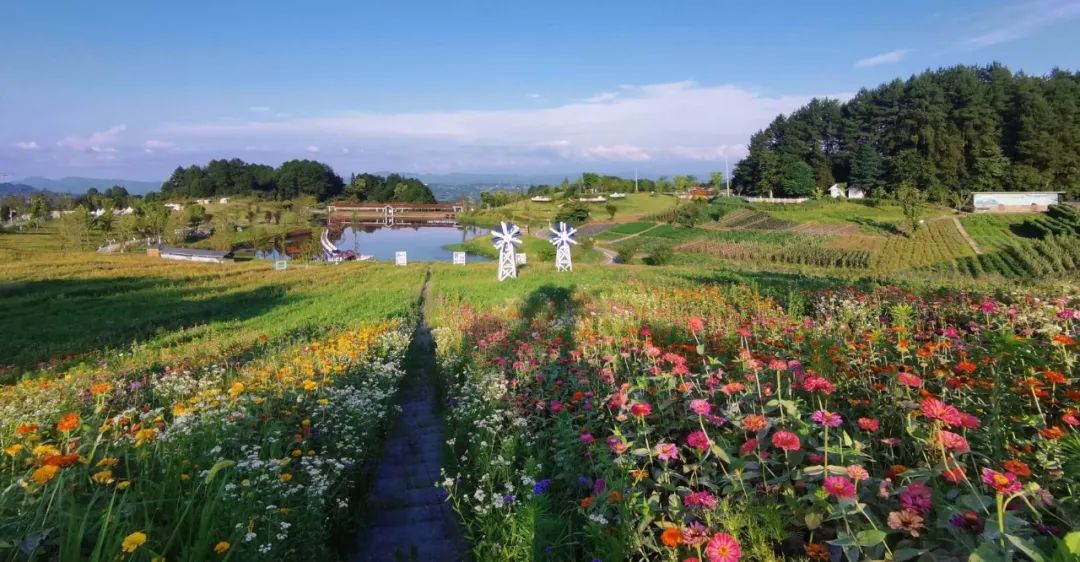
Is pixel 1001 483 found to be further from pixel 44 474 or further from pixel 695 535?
pixel 44 474

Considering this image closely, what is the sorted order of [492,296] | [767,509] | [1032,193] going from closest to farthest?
[767,509] → [492,296] → [1032,193]

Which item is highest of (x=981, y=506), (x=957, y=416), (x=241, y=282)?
(x=957, y=416)

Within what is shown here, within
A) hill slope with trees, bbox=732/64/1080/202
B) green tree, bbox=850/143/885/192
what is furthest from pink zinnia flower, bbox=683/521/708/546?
green tree, bbox=850/143/885/192

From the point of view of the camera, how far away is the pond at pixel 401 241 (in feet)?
208

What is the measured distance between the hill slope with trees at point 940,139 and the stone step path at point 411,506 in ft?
228

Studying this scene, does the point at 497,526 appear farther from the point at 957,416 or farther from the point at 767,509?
→ the point at 957,416

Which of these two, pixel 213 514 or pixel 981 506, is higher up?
pixel 981 506

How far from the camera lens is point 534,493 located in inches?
129

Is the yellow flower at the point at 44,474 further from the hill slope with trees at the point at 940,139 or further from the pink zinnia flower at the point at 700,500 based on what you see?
the hill slope with trees at the point at 940,139

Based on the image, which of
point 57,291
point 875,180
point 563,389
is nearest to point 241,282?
point 57,291

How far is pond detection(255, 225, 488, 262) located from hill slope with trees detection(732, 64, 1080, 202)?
4664 centimetres

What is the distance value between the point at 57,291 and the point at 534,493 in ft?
91.3

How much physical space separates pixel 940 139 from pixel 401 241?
72404 mm

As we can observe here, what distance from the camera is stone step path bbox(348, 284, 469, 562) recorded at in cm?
390
